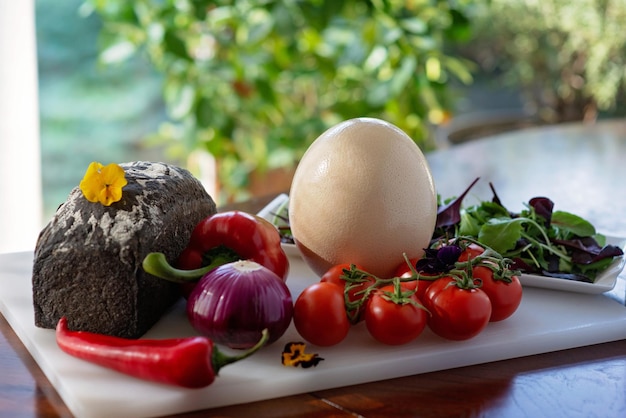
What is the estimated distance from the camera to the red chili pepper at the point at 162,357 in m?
0.73

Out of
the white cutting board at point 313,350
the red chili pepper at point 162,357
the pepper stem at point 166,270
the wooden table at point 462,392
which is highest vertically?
the pepper stem at point 166,270

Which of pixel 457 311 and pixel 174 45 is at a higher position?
pixel 174 45

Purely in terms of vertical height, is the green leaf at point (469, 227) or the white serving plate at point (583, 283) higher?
the green leaf at point (469, 227)

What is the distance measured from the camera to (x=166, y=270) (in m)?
0.83

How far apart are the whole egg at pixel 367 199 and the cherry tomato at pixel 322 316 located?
0.12m

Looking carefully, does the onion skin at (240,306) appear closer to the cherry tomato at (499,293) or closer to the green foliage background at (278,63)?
the cherry tomato at (499,293)

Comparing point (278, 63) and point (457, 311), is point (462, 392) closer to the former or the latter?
point (457, 311)

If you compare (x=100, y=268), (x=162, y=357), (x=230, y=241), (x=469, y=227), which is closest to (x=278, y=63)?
(x=469, y=227)

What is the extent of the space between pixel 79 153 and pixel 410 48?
126 cm

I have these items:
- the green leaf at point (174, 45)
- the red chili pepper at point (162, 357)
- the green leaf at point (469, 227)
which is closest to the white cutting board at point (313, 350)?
the red chili pepper at point (162, 357)

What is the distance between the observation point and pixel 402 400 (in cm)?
76

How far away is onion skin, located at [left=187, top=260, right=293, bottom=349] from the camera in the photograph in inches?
31.2

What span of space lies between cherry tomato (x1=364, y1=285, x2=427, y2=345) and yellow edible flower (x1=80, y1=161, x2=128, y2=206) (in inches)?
11.9

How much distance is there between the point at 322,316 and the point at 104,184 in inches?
11.1
